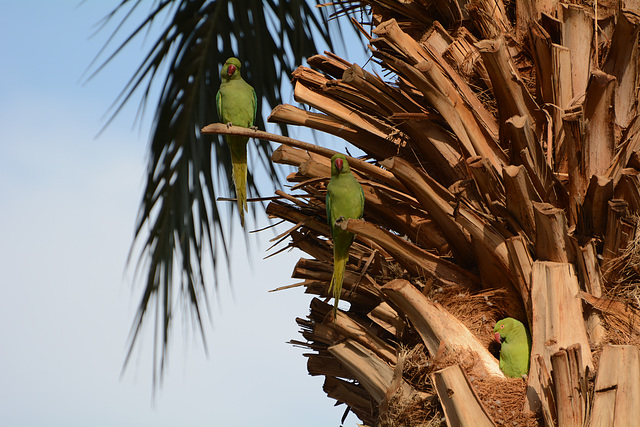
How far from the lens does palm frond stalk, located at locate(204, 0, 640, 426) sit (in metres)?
2.68

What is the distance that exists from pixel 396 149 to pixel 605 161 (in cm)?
110

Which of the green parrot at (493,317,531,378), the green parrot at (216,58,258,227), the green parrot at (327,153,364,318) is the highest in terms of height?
the green parrot at (216,58,258,227)

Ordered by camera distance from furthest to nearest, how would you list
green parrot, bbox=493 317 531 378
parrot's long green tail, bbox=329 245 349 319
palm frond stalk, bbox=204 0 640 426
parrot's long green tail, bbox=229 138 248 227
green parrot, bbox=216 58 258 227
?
green parrot, bbox=216 58 258 227
parrot's long green tail, bbox=229 138 248 227
parrot's long green tail, bbox=329 245 349 319
green parrot, bbox=493 317 531 378
palm frond stalk, bbox=204 0 640 426

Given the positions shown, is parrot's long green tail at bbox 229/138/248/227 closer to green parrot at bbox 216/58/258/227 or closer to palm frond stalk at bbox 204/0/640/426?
green parrot at bbox 216/58/258/227

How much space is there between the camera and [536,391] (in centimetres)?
262

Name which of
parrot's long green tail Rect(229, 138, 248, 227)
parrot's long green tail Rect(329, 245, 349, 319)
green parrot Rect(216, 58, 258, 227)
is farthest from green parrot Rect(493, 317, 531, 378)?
green parrot Rect(216, 58, 258, 227)

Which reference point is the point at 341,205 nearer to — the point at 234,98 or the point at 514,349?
the point at 514,349

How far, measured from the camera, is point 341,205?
3.49m

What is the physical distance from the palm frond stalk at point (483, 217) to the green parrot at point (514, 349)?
6 cm

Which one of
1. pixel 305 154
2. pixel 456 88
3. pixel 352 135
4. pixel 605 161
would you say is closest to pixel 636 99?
pixel 605 161

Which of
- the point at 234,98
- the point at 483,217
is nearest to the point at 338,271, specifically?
the point at 483,217

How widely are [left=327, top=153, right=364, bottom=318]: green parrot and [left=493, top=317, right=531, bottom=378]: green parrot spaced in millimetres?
864

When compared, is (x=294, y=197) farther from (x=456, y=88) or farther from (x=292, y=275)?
(x=456, y=88)

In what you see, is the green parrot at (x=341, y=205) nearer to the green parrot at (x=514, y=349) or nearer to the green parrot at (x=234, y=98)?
the green parrot at (x=514, y=349)
